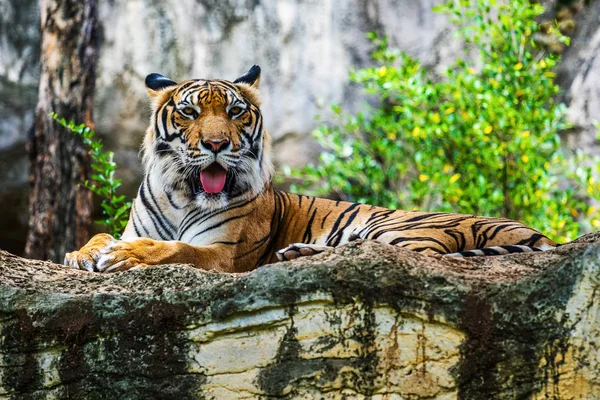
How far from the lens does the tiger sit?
4195mm

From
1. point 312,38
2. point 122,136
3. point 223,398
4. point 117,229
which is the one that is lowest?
point 223,398

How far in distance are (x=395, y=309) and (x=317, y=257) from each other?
12.7 inches

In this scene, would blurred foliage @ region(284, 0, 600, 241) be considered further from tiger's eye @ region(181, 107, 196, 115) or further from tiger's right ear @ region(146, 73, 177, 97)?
Result: tiger's eye @ region(181, 107, 196, 115)

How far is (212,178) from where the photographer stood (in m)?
4.33

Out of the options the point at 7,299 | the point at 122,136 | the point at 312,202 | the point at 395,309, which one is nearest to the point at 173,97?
the point at 312,202

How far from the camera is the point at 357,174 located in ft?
27.2

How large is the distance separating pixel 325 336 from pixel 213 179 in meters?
1.76

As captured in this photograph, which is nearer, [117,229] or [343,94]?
[117,229]

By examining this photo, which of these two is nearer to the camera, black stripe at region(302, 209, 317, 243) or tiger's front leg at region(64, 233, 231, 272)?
tiger's front leg at region(64, 233, 231, 272)

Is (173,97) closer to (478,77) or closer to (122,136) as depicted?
(478,77)

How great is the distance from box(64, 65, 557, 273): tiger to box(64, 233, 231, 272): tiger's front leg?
1cm

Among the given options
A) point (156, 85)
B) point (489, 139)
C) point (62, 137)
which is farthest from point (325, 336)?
point (489, 139)

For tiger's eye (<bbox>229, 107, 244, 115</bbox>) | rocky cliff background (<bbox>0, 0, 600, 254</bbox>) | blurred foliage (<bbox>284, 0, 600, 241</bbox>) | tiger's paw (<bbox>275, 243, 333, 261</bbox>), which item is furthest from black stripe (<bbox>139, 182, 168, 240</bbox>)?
rocky cliff background (<bbox>0, 0, 600, 254</bbox>)

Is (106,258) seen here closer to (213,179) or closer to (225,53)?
(213,179)
